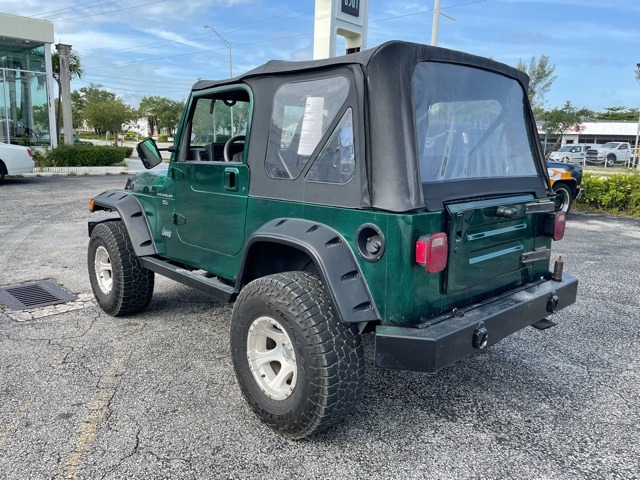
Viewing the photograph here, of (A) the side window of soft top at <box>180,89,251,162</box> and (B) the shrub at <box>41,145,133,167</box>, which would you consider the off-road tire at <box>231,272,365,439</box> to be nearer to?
(A) the side window of soft top at <box>180,89,251,162</box>

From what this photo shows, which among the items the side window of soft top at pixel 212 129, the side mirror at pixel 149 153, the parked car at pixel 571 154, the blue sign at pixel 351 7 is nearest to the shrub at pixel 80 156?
the blue sign at pixel 351 7

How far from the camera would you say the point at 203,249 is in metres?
3.74

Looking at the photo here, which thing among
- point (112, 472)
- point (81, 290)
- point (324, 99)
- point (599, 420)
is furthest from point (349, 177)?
point (81, 290)

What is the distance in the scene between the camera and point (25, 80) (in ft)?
74.9

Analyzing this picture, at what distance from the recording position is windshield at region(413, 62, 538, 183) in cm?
285

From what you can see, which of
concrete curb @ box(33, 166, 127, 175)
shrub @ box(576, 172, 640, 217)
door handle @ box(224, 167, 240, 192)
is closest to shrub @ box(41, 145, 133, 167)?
concrete curb @ box(33, 166, 127, 175)

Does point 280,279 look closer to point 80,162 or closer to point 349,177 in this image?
point 349,177

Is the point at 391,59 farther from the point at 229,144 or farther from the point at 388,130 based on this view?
the point at 229,144

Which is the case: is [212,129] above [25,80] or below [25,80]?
below

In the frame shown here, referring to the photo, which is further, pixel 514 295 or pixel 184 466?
pixel 514 295

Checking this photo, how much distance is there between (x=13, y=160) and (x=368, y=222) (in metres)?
14.6

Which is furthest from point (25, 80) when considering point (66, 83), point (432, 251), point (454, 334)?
point (454, 334)

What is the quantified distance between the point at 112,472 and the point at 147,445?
0.24 m

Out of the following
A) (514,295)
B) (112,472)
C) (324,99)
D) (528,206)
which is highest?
(324,99)
